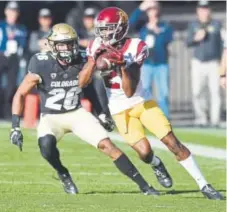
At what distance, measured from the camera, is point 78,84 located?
334 inches

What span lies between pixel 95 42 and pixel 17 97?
730 millimetres

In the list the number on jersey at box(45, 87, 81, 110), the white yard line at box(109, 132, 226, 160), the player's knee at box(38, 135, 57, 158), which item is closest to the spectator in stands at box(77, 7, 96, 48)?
the white yard line at box(109, 132, 226, 160)

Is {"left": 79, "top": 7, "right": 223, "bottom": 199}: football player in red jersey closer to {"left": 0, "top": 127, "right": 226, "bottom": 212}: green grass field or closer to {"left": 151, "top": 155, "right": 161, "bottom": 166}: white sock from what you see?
{"left": 151, "top": 155, "right": 161, "bottom": 166}: white sock

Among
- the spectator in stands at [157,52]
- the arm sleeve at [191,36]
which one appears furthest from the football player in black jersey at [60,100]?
the arm sleeve at [191,36]

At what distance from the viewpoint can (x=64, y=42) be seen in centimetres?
839

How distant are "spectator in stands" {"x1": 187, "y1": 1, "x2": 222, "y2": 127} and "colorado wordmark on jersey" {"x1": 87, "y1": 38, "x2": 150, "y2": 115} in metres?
5.80

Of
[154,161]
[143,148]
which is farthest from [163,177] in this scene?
[143,148]

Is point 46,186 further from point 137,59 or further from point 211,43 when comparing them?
point 211,43

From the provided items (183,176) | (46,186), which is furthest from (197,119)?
(46,186)

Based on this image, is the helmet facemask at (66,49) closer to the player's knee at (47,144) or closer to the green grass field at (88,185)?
the player's knee at (47,144)

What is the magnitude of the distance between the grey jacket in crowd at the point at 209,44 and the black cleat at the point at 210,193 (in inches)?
248

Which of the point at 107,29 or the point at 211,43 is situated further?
the point at 211,43

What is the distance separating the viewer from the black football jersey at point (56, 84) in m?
8.46

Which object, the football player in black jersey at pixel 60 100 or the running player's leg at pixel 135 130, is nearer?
the football player in black jersey at pixel 60 100
